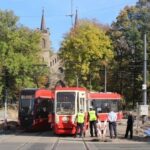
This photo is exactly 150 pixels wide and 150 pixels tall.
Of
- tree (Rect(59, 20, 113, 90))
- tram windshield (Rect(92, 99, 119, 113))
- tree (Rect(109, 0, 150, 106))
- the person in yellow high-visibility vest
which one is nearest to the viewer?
the person in yellow high-visibility vest

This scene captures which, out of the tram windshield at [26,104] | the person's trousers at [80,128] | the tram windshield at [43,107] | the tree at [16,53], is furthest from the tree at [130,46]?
the person's trousers at [80,128]

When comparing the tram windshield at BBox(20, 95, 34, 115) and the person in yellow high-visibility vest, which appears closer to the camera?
Answer: the person in yellow high-visibility vest

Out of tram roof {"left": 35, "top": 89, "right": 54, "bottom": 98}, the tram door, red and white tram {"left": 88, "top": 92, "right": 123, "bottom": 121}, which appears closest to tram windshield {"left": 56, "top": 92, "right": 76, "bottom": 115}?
the tram door

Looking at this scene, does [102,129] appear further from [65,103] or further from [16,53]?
[16,53]

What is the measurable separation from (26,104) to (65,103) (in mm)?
9427

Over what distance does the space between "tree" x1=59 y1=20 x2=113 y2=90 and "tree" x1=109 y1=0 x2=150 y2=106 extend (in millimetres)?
2683

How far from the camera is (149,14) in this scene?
300 ft

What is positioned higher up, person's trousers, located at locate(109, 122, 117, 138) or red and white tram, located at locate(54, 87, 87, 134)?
red and white tram, located at locate(54, 87, 87, 134)

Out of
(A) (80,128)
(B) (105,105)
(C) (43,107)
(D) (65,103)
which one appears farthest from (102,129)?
(B) (105,105)

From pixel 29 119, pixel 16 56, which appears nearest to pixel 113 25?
pixel 16 56

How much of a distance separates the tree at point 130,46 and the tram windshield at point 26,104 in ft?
131

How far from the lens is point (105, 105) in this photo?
216 ft

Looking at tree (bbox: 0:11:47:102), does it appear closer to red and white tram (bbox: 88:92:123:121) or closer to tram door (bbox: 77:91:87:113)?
red and white tram (bbox: 88:92:123:121)

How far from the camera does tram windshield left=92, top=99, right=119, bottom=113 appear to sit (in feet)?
213
